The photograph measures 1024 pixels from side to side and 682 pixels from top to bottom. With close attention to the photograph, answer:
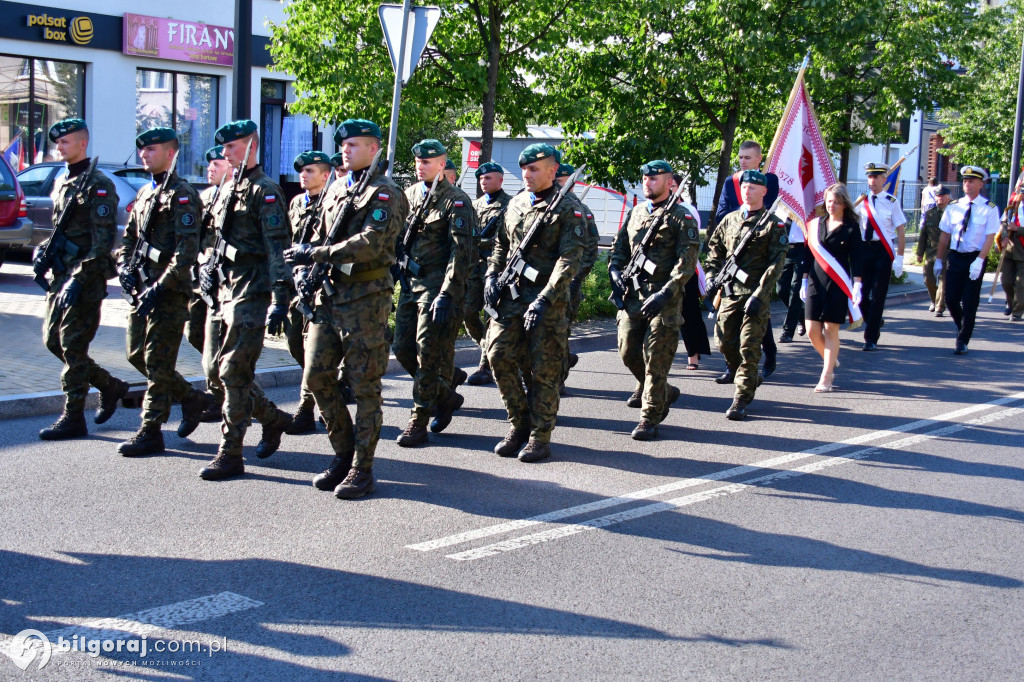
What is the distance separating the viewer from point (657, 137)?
1659 cm

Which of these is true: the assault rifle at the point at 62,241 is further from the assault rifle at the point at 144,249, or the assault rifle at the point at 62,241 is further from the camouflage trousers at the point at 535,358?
the camouflage trousers at the point at 535,358

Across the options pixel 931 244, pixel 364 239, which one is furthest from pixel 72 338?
pixel 931 244

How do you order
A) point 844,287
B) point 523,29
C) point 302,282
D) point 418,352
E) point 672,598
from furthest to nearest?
1. point 523,29
2. point 844,287
3. point 418,352
4. point 302,282
5. point 672,598

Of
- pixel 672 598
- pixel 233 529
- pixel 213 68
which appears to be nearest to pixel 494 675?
pixel 672 598

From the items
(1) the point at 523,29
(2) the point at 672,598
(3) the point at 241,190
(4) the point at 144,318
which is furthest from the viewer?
(1) the point at 523,29

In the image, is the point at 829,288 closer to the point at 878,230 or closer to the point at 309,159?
the point at 878,230

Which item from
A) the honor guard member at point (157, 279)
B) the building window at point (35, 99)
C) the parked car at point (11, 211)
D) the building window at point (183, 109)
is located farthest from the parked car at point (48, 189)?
the honor guard member at point (157, 279)

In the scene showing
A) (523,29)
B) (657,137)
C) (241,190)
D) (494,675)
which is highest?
(523,29)

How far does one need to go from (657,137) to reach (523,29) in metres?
3.14

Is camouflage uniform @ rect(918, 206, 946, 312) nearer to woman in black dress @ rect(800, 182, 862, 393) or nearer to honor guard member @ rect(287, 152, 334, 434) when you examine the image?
woman in black dress @ rect(800, 182, 862, 393)

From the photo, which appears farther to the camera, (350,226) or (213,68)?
(213,68)

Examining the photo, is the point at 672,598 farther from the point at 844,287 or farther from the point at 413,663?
the point at 844,287

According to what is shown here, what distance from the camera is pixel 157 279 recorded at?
694cm

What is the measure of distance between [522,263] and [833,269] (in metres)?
3.92
